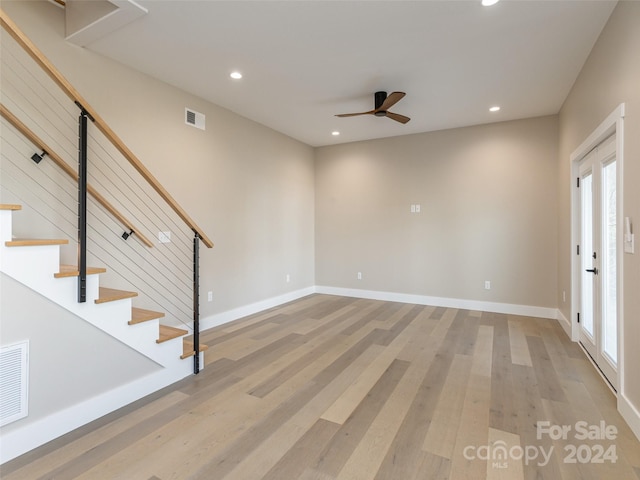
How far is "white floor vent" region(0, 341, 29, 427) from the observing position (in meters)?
1.79

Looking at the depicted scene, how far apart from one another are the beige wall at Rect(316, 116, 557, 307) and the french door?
1.25 meters

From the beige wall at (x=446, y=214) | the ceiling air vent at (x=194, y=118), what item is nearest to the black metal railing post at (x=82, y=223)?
the ceiling air vent at (x=194, y=118)

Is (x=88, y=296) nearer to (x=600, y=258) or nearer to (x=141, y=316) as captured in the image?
(x=141, y=316)

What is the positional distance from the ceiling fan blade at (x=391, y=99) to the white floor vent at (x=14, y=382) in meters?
3.62

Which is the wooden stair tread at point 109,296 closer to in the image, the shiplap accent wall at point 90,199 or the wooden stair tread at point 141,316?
the wooden stair tread at point 141,316

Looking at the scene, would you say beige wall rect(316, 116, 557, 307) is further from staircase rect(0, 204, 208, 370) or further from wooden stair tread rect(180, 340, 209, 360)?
staircase rect(0, 204, 208, 370)

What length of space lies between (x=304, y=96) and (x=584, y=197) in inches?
137

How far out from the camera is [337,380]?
9.31 ft

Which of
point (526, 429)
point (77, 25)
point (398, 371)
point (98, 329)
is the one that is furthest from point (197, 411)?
point (77, 25)

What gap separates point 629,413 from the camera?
2.14 meters

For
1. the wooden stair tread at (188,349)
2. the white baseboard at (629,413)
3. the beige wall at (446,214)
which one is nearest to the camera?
the white baseboard at (629,413)

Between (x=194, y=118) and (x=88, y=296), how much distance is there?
264 centimetres

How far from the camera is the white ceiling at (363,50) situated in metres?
2.45

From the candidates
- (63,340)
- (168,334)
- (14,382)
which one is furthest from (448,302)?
(14,382)
